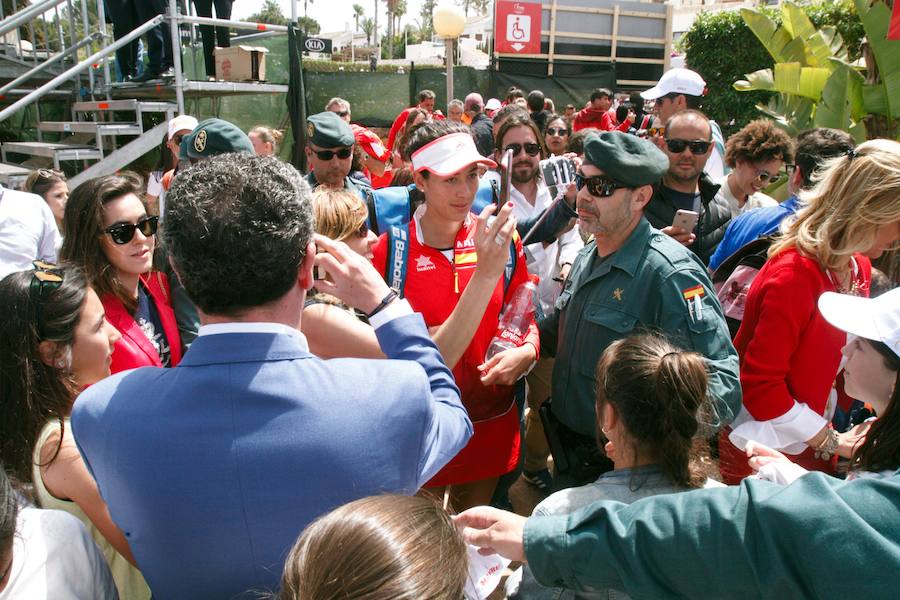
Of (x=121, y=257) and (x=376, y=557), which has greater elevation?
(x=121, y=257)

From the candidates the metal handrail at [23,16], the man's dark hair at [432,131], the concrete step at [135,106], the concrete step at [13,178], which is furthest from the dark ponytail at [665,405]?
the metal handrail at [23,16]

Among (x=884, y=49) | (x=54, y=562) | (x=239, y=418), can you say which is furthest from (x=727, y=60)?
(x=54, y=562)

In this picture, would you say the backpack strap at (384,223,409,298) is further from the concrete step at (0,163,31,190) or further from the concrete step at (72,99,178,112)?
the concrete step at (72,99,178,112)

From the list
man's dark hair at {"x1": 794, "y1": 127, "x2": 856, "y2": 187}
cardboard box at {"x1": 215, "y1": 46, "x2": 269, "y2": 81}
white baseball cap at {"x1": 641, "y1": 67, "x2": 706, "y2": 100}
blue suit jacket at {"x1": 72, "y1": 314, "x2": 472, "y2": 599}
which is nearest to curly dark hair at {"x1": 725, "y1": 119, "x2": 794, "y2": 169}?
man's dark hair at {"x1": 794, "y1": 127, "x2": 856, "y2": 187}

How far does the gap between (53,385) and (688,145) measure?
343 centimetres

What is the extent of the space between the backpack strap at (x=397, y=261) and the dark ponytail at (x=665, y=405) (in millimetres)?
1129

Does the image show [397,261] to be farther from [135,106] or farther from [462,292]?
[135,106]

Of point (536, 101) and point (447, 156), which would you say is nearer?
point (447, 156)

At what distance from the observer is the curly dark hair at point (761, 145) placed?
4.04 metres

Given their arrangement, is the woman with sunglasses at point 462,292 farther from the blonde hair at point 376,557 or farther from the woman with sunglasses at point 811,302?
the blonde hair at point 376,557

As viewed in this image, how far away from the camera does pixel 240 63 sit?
823 centimetres

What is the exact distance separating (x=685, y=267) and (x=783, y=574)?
4.82 feet

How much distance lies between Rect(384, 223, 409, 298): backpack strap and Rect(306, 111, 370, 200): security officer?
4.85 feet

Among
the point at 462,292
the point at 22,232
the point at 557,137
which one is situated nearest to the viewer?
the point at 462,292
